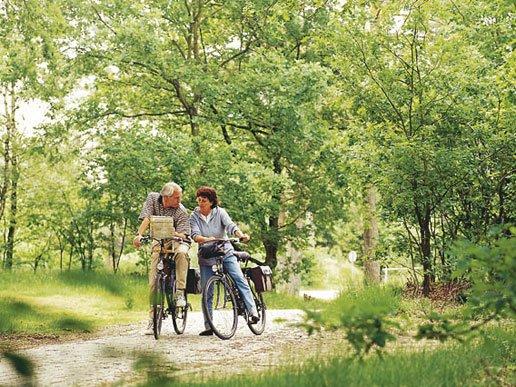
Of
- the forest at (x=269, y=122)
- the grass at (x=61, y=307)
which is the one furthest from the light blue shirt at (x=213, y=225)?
the grass at (x=61, y=307)

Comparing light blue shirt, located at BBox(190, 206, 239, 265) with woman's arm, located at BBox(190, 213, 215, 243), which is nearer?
woman's arm, located at BBox(190, 213, 215, 243)

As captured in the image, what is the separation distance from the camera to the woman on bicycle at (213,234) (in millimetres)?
10055

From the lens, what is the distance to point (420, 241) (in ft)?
48.3

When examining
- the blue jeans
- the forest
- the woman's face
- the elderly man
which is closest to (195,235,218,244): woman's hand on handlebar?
the elderly man

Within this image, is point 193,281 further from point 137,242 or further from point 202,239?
point 137,242

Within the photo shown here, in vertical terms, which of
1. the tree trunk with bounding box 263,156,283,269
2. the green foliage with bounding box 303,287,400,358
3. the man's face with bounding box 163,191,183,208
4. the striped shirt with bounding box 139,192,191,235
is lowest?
the green foliage with bounding box 303,287,400,358

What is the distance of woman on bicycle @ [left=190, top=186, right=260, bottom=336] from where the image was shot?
10.1 metres

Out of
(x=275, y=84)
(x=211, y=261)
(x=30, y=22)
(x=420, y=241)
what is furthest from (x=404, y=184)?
(x=275, y=84)

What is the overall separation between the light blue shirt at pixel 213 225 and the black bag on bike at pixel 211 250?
0.12 meters

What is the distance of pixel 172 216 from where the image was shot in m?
10.3

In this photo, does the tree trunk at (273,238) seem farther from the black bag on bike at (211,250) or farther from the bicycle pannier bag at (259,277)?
the black bag on bike at (211,250)

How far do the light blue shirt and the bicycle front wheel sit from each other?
1.52 feet

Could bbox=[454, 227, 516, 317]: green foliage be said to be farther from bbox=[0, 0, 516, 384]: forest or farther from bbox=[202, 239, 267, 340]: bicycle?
bbox=[0, 0, 516, 384]: forest

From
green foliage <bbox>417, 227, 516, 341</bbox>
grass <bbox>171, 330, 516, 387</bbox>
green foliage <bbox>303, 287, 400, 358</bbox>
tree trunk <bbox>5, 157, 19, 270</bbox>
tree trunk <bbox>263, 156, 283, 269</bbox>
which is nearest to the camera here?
green foliage <bbox>303, 287, 400, 358</bbox>
